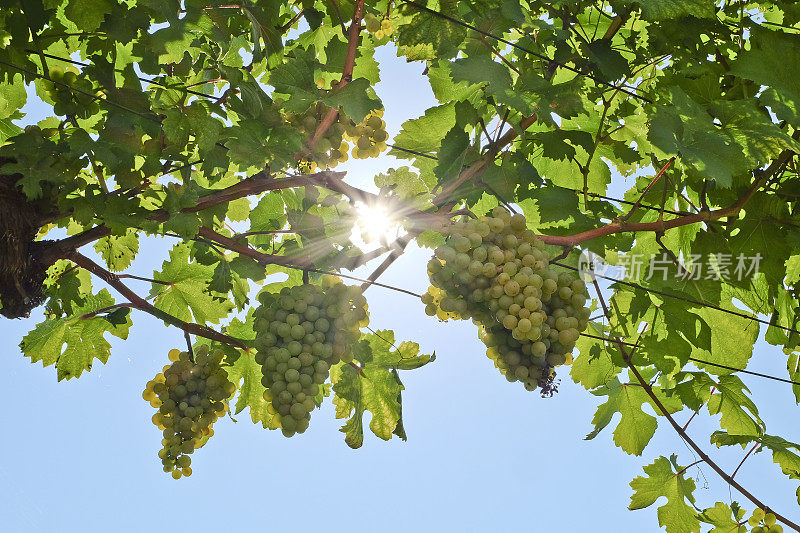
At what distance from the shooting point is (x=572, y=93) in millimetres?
1853

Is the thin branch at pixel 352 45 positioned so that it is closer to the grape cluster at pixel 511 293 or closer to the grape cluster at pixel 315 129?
the grape cluster at pixel 315 129

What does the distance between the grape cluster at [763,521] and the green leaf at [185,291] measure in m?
2.10

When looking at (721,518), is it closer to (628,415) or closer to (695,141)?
(628,415)

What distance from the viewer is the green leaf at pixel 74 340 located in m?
2.43

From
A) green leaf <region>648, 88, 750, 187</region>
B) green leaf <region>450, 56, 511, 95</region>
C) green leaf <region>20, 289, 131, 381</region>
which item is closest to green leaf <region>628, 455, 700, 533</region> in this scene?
green leaf <region>648, 88, 750, 187</region>

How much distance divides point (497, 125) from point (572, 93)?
1.06 ft

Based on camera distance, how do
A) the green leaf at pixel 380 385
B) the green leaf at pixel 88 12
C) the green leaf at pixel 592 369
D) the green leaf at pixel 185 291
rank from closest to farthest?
the green leaf at pixel 88 12 → the green leaf at pixel 380 385 → the green leaf at pixel 185 291 → the green leaf at pixel 592 369

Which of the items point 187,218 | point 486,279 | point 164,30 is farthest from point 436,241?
point 164,30

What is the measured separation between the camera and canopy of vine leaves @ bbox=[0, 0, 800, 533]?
1801 millimetres

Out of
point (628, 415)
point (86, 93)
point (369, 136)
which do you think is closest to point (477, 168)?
point (369, 136)

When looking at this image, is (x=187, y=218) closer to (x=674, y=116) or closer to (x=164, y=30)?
(x=164, y=30)

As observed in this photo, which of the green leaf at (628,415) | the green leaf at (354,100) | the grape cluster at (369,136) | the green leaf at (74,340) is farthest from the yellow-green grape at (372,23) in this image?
the green leaf at (628,415)

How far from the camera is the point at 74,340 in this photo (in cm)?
246

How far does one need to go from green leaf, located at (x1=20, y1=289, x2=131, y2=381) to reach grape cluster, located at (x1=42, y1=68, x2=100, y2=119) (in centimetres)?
68
